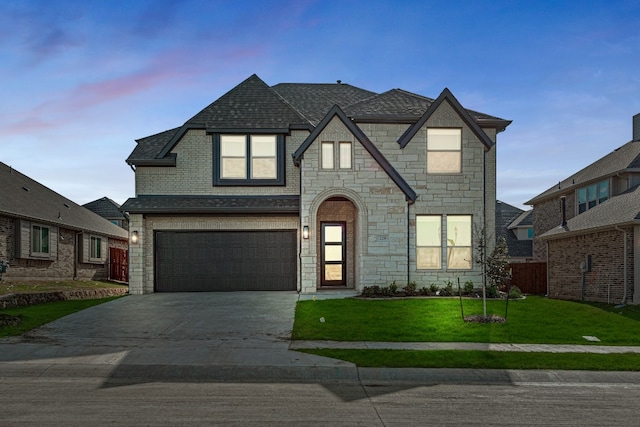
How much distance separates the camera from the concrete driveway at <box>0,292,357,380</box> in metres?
9.62

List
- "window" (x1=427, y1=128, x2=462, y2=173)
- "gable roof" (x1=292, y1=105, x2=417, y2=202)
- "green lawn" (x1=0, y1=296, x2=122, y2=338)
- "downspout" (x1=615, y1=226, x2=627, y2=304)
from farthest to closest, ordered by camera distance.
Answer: "downspout" (x1=615, y1=226, x2=627, y2=304), "window" (x1=427, y1=128, x2=462, y2=173), "gable roof" (x1=292, y1=105, x2=417, y2=202), "green lawn" (x1=0, y1=296, x2=122, y2=338)

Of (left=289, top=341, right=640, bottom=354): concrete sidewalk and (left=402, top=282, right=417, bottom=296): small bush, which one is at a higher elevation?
(left=402, top=282, right=417, bottom=296): small bush

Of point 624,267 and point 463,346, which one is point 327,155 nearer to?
point 463,346

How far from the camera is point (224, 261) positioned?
2120cm

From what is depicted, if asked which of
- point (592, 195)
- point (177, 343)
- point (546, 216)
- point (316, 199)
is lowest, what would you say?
point (177, 343)

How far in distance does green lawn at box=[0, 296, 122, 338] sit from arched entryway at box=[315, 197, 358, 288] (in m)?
8.29

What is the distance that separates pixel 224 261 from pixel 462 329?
10.7 m

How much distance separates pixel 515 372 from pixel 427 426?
3.73 meters

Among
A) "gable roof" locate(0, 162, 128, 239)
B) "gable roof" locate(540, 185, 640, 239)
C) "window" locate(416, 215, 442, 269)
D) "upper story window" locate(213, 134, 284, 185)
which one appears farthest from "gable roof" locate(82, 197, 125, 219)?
"gable roof" locate(540, 185, 640, 239)

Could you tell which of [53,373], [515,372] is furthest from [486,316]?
[53,373]

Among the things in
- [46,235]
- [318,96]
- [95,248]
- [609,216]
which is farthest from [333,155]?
[95,248]

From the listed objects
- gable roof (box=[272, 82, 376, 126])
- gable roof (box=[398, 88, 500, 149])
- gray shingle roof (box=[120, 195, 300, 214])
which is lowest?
gray shingle roof (box=[120, 195, 300, 214])

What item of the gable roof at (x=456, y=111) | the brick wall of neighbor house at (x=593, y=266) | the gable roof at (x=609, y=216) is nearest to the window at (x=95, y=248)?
the gable roof at (x=456, y=111)

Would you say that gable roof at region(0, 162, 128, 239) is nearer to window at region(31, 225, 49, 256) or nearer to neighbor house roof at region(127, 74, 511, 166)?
window at region(31, 225, 49, 256)
